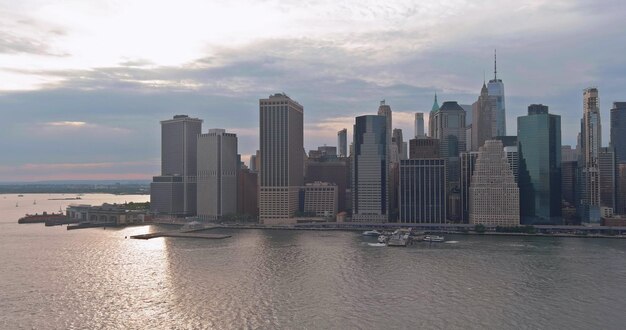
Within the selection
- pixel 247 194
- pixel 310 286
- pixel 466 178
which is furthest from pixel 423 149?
pixel 310 286

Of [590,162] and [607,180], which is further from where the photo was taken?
[607,180]

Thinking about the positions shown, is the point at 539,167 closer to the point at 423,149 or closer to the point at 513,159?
the point at 513,159

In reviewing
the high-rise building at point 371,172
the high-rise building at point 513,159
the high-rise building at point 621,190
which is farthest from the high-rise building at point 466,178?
the high-rise building at point 621,190

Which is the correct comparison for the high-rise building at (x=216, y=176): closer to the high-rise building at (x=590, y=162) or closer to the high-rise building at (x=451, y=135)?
the high-rise building at (x=451, y=135)

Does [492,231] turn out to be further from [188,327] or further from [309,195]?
[188,327]

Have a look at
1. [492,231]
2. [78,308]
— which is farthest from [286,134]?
[78,308]

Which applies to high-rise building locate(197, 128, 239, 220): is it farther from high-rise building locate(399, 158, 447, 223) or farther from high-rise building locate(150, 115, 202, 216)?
high-rise building locate(399, 158, 447, 223)
